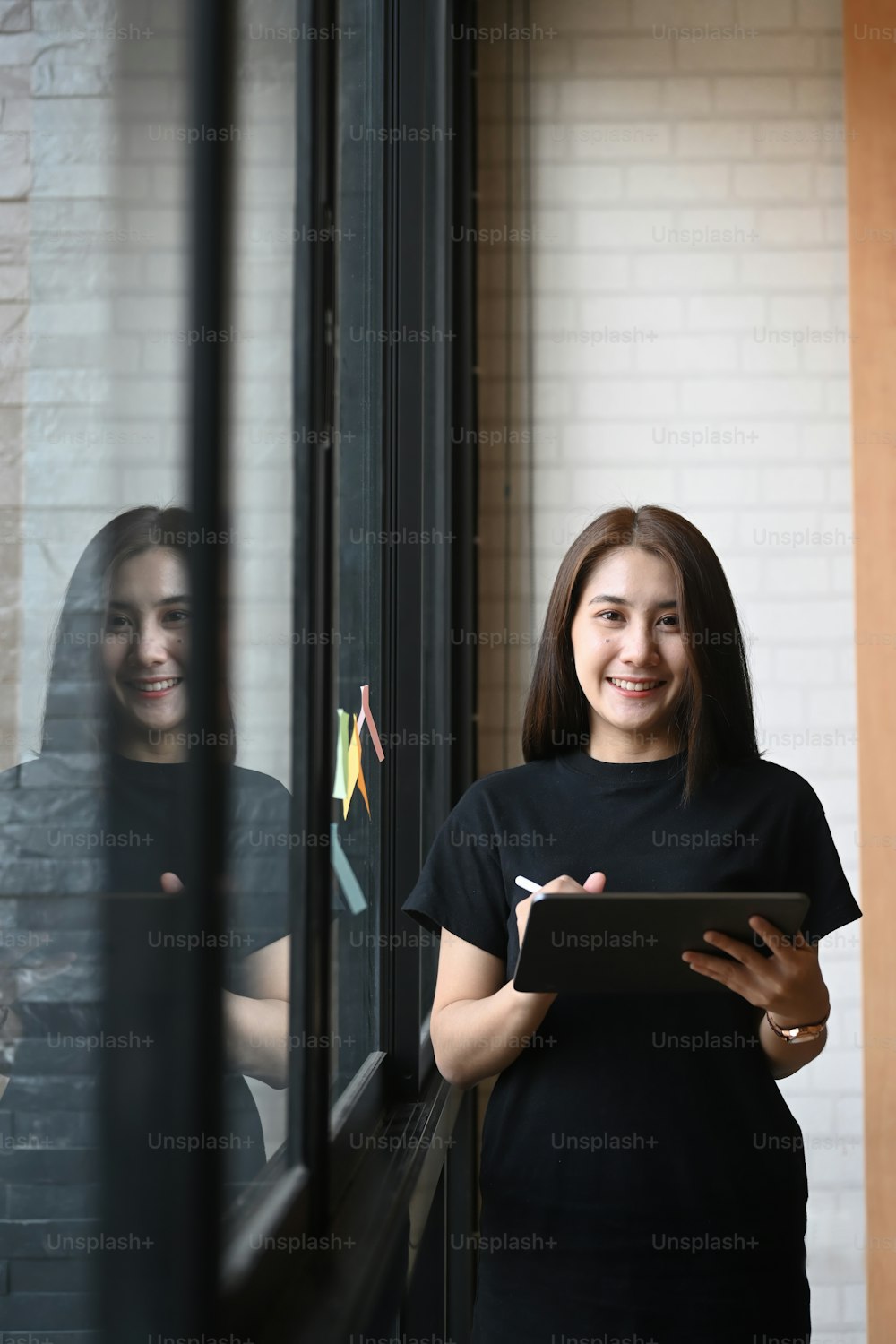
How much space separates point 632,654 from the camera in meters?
1.55

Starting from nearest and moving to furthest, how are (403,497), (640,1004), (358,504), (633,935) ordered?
(633,935), (640,1004), (358,504), (403,497)

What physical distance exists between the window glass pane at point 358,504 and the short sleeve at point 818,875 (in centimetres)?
63

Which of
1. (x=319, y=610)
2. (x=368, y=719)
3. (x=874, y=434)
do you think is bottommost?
(x=368, y=719)

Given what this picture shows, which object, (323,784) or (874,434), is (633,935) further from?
(874,434)

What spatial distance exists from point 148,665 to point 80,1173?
0.92ft

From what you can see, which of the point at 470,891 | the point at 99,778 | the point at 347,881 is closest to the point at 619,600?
the point at 470,891

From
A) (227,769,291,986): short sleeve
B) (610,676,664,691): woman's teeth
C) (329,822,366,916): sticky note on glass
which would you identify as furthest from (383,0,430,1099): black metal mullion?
(227,769,291,986): short sleeve

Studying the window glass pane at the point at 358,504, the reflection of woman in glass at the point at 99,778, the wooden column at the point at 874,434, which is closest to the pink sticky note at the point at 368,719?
the window glass pane at the point at 358,504

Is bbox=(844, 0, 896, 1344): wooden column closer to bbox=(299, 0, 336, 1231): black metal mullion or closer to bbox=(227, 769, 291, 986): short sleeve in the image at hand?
bbox=(299, 0, 336, 1231): black metal mullion

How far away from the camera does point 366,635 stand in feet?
6.37

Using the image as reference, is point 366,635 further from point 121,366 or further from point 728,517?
point 728,517

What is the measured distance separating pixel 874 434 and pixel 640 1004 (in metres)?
2.06

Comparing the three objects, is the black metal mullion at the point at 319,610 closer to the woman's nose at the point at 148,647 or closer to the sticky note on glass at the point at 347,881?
the sticky note on glass at the point at 347,881

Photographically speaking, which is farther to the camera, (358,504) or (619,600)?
(358,504)
